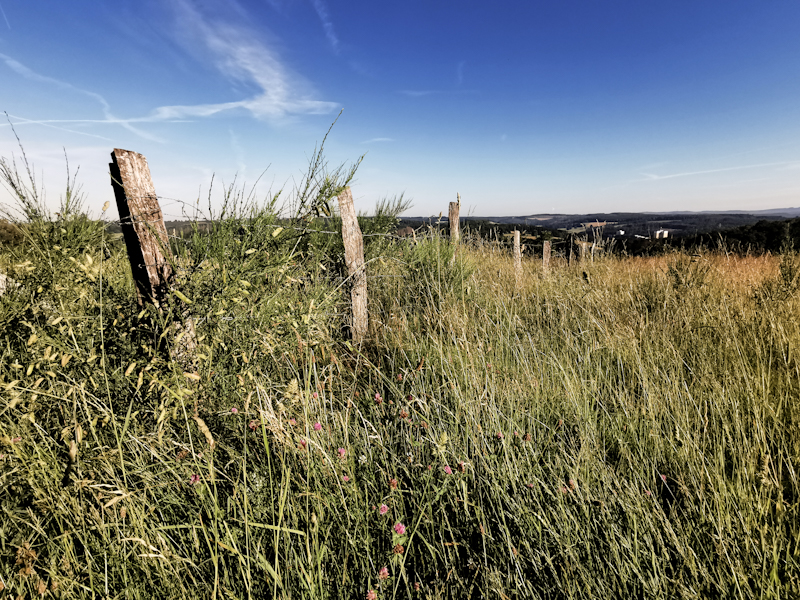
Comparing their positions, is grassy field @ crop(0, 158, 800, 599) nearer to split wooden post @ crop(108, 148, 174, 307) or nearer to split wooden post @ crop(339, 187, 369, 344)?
split wooden post @ crop(108, 148, 174, 307)

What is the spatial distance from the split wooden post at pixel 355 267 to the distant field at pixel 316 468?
2.23ft

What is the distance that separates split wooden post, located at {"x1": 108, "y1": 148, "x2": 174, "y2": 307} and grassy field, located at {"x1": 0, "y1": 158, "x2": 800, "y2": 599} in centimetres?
17

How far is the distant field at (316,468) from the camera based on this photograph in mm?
1288

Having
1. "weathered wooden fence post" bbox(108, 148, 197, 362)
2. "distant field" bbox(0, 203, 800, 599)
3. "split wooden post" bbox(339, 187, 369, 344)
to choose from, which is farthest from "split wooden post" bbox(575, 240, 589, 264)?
"weathered wooden fence post" bbox(108, 148, 197, 362)

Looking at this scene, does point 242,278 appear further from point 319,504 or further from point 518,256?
point 518,256

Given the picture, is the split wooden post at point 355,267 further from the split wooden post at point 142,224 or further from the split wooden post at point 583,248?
the split wooden post at point 583,248

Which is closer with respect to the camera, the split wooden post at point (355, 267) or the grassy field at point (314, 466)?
the grassy field at point (314, 466)

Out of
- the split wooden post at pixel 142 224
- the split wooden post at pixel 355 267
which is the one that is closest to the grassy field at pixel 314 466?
the split wooden post at pixel 142 224

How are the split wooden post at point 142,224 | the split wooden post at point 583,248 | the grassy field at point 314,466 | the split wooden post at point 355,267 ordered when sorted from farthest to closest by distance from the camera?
1. the split wooden post at point 583,248
2. the split wooden post at point 355,267
3. the split wooden post at point 142,224
4. the grassy field at point 314,466

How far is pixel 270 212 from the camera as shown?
9.16ft

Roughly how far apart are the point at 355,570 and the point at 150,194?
2214 millimetres

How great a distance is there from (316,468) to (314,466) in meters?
0.06

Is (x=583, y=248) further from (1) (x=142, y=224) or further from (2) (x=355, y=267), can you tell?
(1) (x=142, y=224)

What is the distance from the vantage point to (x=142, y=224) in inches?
83.4
